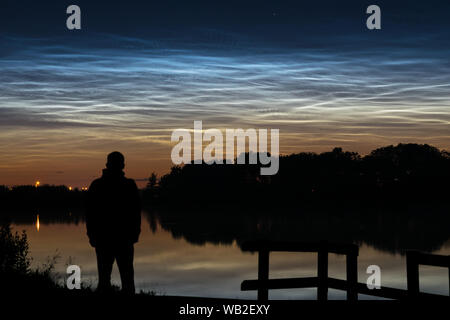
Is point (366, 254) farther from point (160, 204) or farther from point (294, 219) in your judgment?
point (160, 204)

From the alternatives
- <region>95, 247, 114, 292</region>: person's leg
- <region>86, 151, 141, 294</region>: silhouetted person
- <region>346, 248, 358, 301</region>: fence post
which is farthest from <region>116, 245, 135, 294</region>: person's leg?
<region>346, 248, 358, 301</region>: fence post

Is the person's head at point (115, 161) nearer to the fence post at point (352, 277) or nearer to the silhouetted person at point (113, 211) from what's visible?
the silhouetted person at point (113, 211)

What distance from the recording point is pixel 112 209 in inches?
425

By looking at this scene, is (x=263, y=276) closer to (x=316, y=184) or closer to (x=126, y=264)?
(x=126, y=264)

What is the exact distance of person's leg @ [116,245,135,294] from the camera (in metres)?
11.1

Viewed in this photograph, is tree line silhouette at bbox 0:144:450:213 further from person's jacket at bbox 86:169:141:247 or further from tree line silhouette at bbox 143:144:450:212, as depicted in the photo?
person's jacket at bbox 86:169:141:247

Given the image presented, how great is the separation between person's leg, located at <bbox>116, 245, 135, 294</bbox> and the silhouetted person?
0.06ft

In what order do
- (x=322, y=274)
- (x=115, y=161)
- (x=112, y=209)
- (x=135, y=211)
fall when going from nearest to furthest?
(x=115, y=161) → (x=112, y=209) → (x=135, y=211) → (x=322, y=274)

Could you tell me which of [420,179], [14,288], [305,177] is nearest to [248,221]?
[305,177]

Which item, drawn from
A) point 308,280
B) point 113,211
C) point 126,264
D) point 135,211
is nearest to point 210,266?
point 308,280

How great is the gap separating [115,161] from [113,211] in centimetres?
88

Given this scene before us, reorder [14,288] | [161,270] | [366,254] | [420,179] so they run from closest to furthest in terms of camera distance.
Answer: [14,288], [161,270], [366,254], [420,179]
